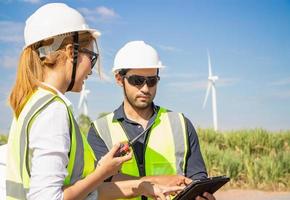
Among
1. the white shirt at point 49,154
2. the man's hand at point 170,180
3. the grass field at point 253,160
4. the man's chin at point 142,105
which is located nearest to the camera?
the white shirt at point 49,154

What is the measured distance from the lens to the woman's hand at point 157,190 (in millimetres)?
3230

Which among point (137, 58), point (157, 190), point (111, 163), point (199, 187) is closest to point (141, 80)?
point (137, 58)

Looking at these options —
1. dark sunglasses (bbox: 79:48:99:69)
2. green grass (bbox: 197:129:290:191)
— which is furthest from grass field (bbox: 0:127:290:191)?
dark sunglasses (bbox: 79:48:99:69)

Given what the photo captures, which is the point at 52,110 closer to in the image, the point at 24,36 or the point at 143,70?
the point at 24,36

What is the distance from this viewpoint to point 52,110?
2.26 m

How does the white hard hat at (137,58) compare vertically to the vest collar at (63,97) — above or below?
above

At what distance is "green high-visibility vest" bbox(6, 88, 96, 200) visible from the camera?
89.8 inches

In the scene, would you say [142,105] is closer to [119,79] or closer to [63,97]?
[119,79]

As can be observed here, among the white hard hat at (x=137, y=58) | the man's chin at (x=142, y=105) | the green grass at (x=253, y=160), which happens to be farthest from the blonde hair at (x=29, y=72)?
the green grass at (x=253, y=160)

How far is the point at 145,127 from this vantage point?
4191 mm

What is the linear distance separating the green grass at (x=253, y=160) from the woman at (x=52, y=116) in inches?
433

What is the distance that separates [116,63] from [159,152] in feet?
3.00

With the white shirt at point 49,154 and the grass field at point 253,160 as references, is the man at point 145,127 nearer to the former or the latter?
the white shirt at point 49,154

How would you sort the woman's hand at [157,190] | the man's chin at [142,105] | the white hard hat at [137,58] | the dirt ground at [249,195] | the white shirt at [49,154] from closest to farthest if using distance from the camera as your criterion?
the white shirt at [49,154] < the woman's hand at [157,190] < the man's chin at [142,105] < the white hard hat at [137,58] < the dirt ground at [249,195]
